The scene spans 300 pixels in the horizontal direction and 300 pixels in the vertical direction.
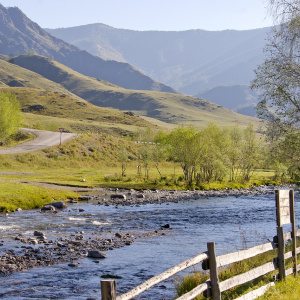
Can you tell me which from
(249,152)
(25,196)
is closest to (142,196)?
(25,196)

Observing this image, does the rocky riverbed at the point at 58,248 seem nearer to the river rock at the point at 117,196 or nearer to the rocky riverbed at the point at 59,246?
the rocky riverbed at the point at 59,246

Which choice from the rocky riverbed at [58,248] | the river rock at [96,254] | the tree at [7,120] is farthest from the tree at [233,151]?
the river rock at [96,254]

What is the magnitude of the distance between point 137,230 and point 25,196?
710 inches

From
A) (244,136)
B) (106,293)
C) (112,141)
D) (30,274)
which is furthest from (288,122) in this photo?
(112,141)

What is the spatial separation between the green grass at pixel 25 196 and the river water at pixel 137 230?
119 inches

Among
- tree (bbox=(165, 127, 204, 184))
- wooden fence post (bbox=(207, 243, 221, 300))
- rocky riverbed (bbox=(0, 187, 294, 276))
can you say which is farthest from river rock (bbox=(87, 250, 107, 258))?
tree (bbox=(165, 127, 204, 184))

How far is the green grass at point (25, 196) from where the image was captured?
139ft

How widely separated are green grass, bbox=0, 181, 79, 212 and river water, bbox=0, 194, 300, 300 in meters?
3.02

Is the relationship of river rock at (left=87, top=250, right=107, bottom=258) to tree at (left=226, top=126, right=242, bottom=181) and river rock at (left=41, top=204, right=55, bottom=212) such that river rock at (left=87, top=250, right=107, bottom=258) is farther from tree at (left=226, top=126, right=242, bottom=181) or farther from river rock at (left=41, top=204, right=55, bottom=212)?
tree at (left=226, top=126, right=242, bottom=181)

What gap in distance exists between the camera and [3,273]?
19922mm

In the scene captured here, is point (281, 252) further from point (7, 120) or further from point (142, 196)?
point (7, 120)

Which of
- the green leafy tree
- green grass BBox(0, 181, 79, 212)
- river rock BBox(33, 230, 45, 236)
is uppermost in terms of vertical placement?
the green leafy tree

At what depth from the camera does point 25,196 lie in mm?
45438

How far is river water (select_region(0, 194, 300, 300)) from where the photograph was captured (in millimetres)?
18078
